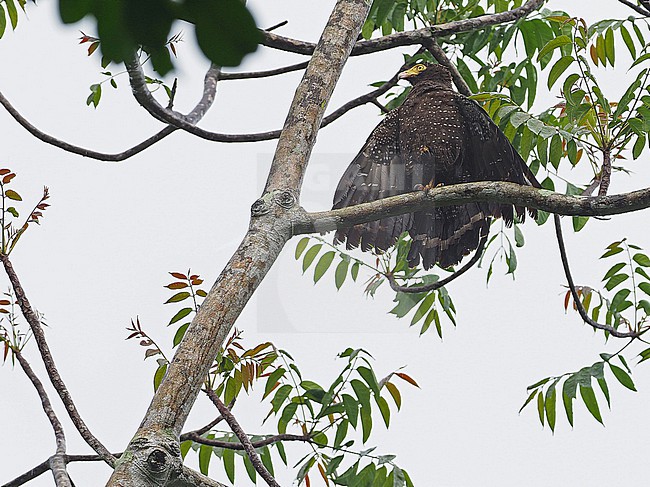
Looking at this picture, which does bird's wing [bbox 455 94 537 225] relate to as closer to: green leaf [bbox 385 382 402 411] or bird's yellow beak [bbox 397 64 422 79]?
bird's yellow beak [bbox 397 64 422 79]

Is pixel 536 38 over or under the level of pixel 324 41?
over

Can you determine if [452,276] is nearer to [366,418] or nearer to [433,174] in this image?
[433,174]

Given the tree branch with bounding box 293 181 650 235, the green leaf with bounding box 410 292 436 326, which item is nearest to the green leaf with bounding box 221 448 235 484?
the green leaf with bounding box 410 292 436 326

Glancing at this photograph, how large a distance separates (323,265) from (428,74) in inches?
20.3

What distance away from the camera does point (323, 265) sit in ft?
5.74

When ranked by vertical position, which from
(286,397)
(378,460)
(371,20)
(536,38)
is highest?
(371,20)

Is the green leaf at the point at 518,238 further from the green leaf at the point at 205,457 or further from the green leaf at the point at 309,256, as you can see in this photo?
the green leaf at the point at 205,457

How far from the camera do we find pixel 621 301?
63.3 inches

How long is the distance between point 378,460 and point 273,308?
0.38 metres

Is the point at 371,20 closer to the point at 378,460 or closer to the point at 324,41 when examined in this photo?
the point at 324,41

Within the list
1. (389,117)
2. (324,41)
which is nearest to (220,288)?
(324,41)

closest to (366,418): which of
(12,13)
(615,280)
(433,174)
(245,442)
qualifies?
(245,442)

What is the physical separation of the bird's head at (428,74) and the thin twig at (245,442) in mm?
857

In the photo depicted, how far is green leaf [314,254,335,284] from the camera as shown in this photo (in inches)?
68.7
